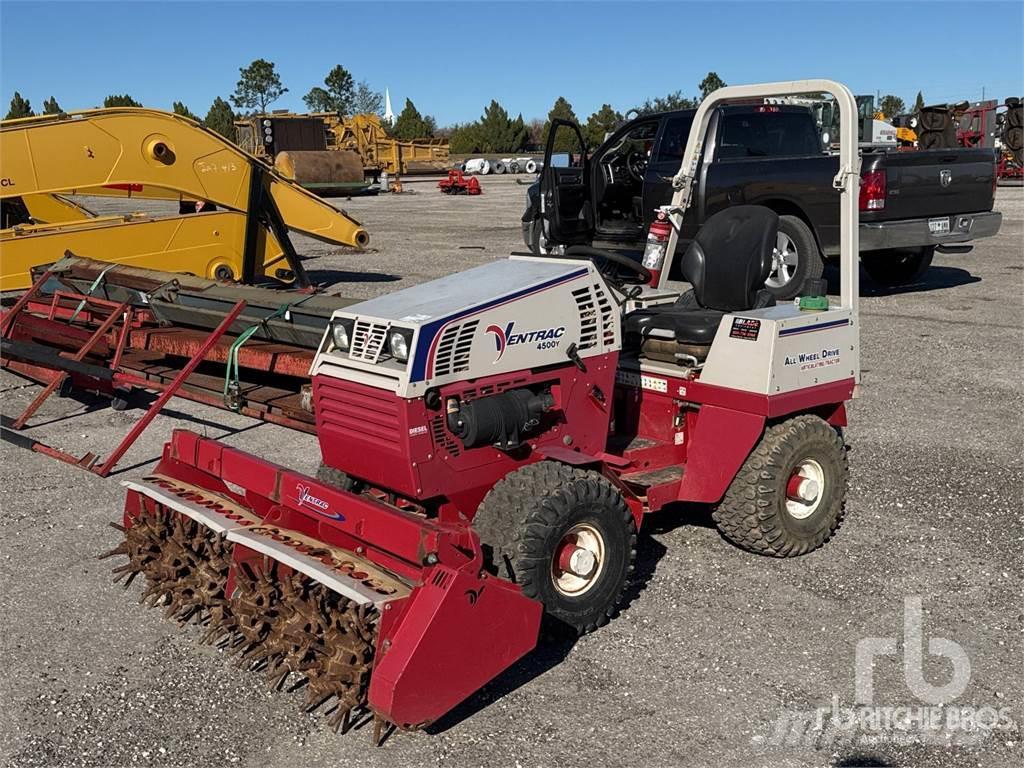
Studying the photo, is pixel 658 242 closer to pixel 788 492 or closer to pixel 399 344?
pixel 788 492

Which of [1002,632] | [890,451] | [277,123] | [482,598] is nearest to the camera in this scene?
[482,598]

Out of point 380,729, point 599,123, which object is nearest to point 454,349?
point 380,729

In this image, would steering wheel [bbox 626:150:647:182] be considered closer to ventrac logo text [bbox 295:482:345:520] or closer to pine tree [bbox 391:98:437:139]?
ventrac logo text [bbox 295:482:345:520]

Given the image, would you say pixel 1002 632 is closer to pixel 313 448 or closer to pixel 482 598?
pixel 482 598

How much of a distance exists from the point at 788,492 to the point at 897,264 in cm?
889

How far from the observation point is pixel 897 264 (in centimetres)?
1279

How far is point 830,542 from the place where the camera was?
505 centimetres

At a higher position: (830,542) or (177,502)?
(177,502)

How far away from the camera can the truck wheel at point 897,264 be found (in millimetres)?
12625

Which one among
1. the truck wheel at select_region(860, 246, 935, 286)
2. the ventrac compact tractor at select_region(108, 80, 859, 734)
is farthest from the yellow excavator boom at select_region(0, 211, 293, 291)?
the truck wheel at select_region(860, 246, 935, 286)

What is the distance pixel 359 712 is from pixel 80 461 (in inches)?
133

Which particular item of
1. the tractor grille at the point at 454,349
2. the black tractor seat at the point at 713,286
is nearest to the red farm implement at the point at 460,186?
the black tractor seat at the point at 713,286

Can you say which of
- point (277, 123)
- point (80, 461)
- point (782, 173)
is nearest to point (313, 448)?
point (80, 461)

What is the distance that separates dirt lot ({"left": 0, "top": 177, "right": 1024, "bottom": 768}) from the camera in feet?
11.2
